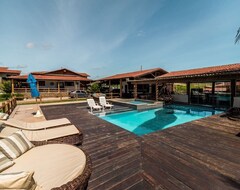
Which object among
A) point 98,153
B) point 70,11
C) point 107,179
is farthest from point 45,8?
point 107,179

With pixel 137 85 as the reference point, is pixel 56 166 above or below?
below

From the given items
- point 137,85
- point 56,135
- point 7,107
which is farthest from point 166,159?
point 137,85

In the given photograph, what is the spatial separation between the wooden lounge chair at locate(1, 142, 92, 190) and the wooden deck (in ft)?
1.62

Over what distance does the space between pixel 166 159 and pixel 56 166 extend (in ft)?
7.17

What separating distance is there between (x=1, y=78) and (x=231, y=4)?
33139 mm

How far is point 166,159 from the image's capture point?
2.84 meters

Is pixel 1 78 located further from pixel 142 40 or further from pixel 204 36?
pixel 204 36

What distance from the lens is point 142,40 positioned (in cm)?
1595

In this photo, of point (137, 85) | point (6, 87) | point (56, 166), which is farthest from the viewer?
point (137, 85)

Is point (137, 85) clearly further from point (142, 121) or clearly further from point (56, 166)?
point (56, 166)

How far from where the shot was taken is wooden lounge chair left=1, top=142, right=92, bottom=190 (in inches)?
63.1

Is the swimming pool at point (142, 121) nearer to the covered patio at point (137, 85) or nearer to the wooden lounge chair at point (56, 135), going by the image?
the wooden lounge chair at point (56, 135)

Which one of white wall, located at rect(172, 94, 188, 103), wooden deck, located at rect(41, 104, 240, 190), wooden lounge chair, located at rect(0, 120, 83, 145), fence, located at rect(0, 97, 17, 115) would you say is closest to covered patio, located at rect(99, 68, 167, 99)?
white wall, located at rect(172, 94, 188, 103)

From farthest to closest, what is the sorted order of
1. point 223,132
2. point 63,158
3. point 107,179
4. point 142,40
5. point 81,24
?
1. point 142,40
2. point 81,24
3. point 223,132
4. point 107,179
5. point 63,158
